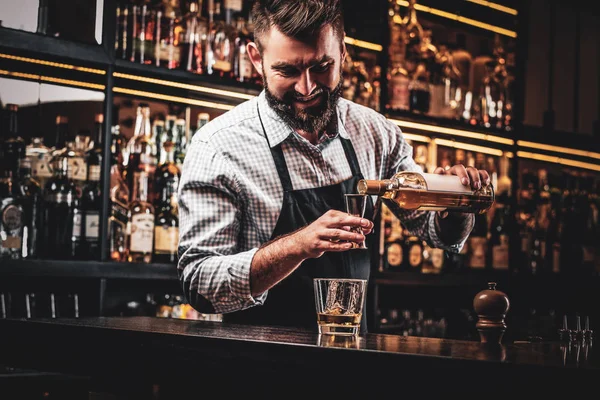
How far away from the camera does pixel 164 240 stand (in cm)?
286

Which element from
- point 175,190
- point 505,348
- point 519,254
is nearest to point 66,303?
point 175,190

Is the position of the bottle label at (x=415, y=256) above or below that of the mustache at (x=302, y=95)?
below

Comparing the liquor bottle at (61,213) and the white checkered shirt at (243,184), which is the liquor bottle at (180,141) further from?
the white checkered shirt at (243,184)

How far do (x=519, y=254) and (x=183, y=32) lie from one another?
1.90 metres

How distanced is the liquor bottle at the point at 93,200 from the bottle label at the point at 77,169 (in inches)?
1.1

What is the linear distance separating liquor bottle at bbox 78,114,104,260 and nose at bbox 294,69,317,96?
3.06ft

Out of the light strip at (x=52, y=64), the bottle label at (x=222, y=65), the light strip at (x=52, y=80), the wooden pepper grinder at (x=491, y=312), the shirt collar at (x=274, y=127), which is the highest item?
the bottle label at (x=222, y=65)

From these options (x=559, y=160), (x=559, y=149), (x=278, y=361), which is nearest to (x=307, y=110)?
(x=278, y=361)

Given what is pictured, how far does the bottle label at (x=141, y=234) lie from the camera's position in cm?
279

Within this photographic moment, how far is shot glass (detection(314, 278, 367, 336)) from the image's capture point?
1403 mm

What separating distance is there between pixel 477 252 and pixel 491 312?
2395 millimetres

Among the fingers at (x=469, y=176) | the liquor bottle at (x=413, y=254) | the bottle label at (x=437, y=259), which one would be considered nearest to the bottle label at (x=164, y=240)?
the liquor bottle at (x=413, y=254)

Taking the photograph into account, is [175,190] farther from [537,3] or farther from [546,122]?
[537,3]

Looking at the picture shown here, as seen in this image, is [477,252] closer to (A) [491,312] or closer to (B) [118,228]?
(B) [118,228]
